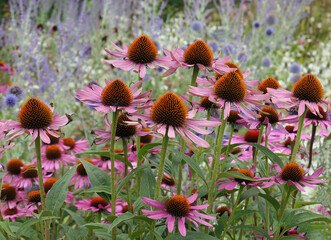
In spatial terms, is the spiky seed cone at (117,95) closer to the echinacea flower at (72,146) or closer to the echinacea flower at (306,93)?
the echinacea flower at (306,93)

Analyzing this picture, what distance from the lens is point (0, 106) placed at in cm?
334

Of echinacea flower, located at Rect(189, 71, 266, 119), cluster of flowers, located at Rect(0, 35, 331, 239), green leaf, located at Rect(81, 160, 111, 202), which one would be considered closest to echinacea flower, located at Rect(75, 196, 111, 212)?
cluster of flowers, located at Rect(0, 35, 331, 239)

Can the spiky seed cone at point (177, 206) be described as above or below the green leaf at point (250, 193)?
above

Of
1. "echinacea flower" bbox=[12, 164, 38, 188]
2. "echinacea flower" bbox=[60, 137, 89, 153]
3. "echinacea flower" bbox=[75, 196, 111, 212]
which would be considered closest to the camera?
"echinacea flower" bbox=[75, 196, 111, 212]

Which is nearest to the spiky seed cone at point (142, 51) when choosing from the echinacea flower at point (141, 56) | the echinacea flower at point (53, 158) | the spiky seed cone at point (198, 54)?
the echinacea flower at point (141, 56)

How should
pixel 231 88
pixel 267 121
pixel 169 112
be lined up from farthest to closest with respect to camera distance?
pixel 267 121
pixel 231 88
pixel 169 112

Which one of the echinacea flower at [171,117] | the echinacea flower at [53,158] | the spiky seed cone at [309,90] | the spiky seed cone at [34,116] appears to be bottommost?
the echinacea flower at [53,158]

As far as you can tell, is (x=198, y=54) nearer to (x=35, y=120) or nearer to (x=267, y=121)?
(x=267, y=121)

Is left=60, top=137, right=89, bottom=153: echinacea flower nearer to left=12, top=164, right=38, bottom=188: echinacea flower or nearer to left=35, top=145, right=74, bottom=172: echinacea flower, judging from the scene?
left=35, top=145, right=74, bottom=172: echinacea flower

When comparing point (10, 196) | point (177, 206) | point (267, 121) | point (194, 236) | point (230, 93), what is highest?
point (230, 93)

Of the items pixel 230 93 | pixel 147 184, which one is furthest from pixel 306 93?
pixel 147 184

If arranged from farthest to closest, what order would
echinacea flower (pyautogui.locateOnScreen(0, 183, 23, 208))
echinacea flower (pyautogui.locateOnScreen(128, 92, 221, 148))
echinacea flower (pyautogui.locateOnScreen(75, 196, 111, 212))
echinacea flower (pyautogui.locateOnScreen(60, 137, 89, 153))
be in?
echinacea flower (pyautogui.locateOnScreen(60, 137, 89, 153))
echinacea flower (pyautogui.locateOnScreen(0, 183, 23, 208))
echinacea flower (pyautogui.locateOnScreen(75, 196, 111, 212))
echinacea flower (pyautogui.locateOnScreen(128, 92, 221, 148))

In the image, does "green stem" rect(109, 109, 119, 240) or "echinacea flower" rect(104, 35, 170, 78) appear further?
"echinacea flower" rect(104, 35, 170, 78)

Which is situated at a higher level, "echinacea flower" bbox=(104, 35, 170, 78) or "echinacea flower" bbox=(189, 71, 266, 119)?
"echinacea flower" bbox=(104, 35, 170, 78)
